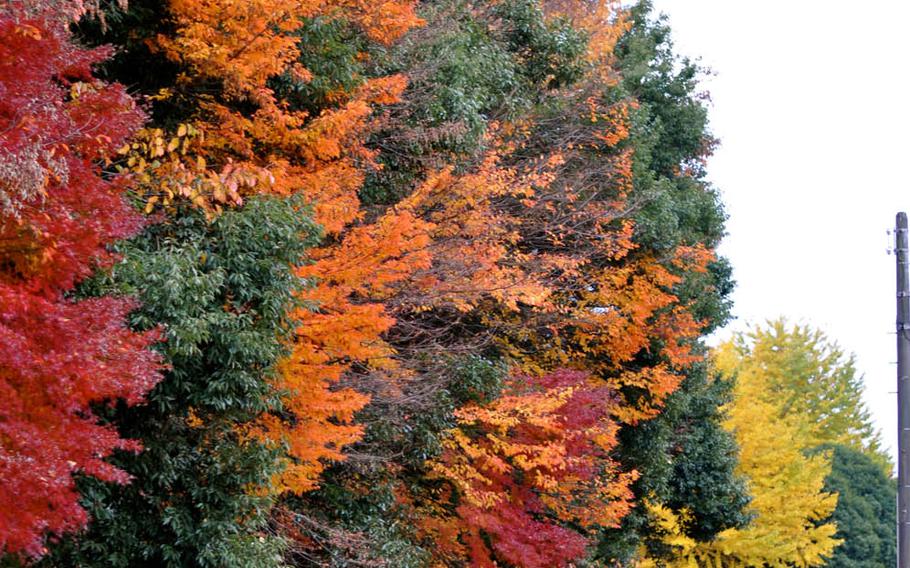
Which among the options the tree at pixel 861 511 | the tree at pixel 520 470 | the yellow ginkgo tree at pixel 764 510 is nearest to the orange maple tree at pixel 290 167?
the tree at pixel 520 470

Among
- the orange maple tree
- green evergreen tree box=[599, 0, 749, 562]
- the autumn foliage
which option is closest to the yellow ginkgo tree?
green evergreen tree box=[599, 0, 749, 562]

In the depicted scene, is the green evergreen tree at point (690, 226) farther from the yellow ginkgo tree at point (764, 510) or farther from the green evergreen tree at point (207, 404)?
→ the green evergreen tree at point (207, 404)

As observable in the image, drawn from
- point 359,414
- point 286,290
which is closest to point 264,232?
point 286,290

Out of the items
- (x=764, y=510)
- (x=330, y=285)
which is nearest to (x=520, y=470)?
(x=330, y=285)

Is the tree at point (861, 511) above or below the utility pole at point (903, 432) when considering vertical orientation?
above

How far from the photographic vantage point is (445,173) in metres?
22.7

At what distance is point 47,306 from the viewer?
35.2ft

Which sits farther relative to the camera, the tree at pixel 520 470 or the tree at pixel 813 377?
the tree at pixel 813 377

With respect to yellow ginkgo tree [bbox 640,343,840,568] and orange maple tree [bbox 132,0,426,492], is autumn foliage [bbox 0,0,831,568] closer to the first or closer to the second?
orange maple tree [bbox 132,0,426,492]

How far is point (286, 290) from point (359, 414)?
668cm

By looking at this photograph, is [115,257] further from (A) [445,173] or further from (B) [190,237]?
(A) [445,173]

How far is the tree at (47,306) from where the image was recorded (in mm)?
10367

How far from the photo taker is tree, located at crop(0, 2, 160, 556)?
34.0ft

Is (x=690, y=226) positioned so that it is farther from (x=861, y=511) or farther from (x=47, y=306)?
(x=861, y=511)
